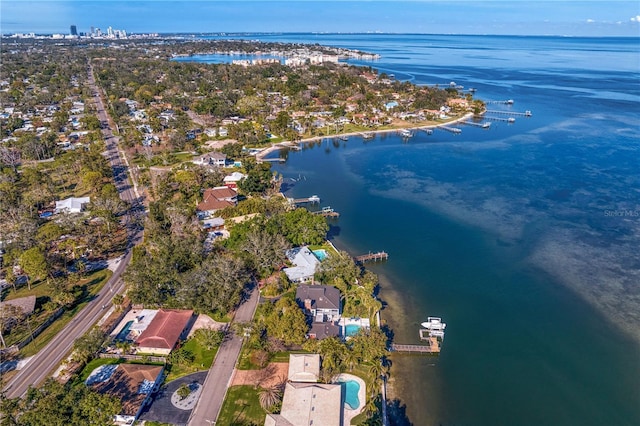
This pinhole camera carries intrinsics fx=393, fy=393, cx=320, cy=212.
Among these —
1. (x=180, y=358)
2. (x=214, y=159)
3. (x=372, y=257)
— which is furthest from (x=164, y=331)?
(x=214, y=159)

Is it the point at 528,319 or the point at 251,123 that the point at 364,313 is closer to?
the point at 528,319

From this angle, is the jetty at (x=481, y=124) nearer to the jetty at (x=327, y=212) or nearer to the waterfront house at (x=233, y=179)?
the jetty at (x=327, y=212)

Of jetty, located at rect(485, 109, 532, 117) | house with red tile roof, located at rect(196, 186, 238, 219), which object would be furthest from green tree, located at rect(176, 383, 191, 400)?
jetty, located at rect(485, 109, 532, 117)

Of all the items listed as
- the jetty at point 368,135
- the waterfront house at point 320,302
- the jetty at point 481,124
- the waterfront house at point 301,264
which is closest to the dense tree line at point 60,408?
the waterfront house at point 320,302

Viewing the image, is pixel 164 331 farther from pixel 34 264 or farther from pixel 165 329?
pixel 34 264

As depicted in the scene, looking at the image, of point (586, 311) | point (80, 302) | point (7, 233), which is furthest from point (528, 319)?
point (7, 233)
